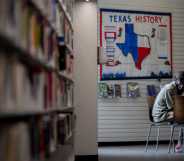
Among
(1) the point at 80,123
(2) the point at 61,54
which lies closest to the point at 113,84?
(1) the point at 80,123

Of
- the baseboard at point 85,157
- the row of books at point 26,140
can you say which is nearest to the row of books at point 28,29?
Answer: the row of books at point 26,140

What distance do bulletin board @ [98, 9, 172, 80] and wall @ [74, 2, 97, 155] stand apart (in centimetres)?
246

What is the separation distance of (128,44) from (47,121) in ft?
18.4

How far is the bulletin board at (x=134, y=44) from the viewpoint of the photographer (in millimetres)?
7770

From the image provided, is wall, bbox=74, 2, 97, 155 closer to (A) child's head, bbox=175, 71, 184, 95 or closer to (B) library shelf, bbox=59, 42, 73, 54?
(B) library shelf, bbox=59, 42, 73, 54

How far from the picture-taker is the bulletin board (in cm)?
777

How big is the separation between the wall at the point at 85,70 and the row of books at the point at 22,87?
8.63 ft

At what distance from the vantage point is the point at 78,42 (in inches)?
205

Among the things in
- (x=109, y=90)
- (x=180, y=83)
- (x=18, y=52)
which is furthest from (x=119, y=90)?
(x=18, y=52)

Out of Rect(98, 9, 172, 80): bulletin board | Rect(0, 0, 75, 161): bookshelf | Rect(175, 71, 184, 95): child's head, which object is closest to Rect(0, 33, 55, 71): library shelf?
Rect(0, 0, 75, 161): bookshelf

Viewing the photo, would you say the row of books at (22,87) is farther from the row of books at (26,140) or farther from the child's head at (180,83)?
the child's head at (180,83)

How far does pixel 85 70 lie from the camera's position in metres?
5.21

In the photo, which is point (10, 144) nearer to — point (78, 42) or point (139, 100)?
point (78, 42)

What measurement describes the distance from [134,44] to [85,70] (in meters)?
2.92
